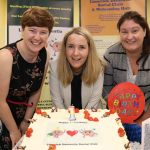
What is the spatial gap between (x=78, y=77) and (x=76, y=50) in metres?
0.21

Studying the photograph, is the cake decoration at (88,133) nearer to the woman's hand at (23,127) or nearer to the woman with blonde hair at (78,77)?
the woman with blonde hair at (78,77)

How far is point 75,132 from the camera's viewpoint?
4.39ft

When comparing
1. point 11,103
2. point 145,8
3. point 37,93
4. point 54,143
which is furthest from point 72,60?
point 145,8

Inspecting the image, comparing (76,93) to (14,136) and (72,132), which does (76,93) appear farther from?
(72,132)

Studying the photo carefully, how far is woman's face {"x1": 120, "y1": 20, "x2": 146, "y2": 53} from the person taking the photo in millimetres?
2123

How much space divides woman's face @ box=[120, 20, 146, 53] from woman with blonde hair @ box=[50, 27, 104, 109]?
10.0 inches

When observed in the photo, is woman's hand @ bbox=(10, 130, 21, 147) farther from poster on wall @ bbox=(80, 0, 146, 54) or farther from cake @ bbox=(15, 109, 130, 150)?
poster on wall @ bbox=(80, 0, 146, 54)

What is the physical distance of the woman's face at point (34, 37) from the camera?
1877 millimetres

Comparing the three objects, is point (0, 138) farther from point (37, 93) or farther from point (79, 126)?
point (79, 126)

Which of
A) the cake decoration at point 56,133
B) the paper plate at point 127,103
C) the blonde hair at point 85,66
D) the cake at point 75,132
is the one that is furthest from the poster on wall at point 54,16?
the cake decoration at point 56,133

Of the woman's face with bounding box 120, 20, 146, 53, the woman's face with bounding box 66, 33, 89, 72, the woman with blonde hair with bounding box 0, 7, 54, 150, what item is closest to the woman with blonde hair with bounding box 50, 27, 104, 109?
the woman's face with bounding box 66, 33, 89, 72

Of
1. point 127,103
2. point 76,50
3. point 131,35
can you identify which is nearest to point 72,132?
point 127,103

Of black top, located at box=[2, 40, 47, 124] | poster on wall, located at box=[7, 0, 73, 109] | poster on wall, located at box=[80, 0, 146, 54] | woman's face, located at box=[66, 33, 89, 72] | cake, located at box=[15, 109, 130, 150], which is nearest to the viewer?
cake, located at box=[15, 109, 130, 150]

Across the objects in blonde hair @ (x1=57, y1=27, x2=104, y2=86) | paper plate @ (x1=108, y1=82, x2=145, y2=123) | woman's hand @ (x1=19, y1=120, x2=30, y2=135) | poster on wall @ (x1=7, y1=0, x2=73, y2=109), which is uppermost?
poster on wall @ (x1=7, y1=0, x2=73, y2=109)
